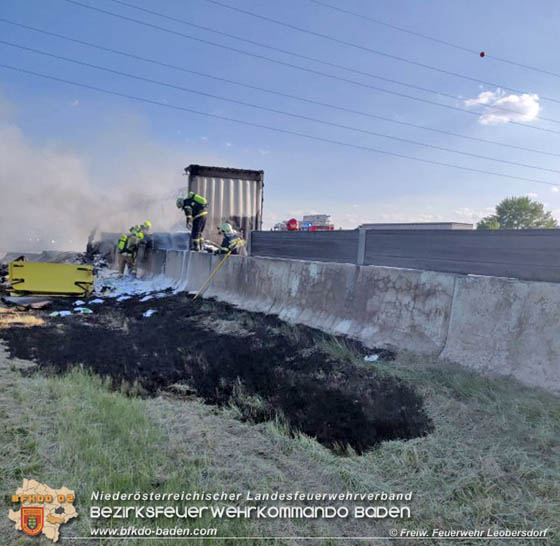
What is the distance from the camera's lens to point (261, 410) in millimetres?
3678

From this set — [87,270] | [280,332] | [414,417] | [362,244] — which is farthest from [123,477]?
[87,270]

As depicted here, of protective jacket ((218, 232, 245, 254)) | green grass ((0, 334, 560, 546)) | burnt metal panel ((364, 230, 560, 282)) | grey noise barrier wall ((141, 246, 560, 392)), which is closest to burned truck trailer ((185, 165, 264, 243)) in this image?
protective jacket ((218, 232, 245, 254))

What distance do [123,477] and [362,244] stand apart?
4770 mm

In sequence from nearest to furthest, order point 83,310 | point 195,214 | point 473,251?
point 473,251 → point 83,310 → point 195,214

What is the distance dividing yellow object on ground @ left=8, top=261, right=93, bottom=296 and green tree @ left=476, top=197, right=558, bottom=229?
57.8 meters

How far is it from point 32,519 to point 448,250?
4790 millimetres

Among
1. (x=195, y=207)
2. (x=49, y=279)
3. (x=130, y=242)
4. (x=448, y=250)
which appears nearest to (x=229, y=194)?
(x=195, y=207)

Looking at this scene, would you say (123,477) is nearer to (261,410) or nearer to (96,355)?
(261,410)

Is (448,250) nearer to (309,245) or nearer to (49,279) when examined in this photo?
(309,245)

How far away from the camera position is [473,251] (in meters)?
4.94

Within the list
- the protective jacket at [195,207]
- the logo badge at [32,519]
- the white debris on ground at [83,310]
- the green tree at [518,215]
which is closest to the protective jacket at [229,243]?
the protective jacket at [195,207]

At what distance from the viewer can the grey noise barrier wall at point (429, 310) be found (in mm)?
3941

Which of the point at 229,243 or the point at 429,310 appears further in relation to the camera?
the point at 229,243

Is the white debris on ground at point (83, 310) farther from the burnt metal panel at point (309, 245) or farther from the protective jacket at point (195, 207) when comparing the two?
the protective jacket at point (195, 207)
